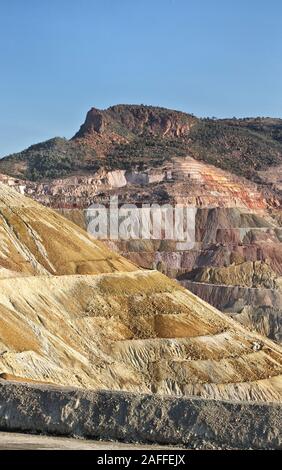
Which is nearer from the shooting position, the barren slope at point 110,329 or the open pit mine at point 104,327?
the open pit mine at point 104,327

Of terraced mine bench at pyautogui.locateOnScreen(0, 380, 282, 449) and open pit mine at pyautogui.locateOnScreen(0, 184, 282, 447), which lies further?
open pit mine at pyautogui.locateOnScreen(0, 184, 282, 447)

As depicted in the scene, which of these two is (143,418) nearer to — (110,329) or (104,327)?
(104,327)

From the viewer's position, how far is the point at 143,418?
22.2 m

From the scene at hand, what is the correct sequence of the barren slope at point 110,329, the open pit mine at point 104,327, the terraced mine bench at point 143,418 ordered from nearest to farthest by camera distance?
the terraced mine bench at point 143,418
the open pit mine at point 104,327
the barren slope at point 110,329

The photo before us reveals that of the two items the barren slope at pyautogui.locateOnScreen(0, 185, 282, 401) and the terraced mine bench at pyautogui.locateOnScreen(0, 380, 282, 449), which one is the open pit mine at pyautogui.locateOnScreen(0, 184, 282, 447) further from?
the terraced mine bench at pyautogui.locateOnScreen(0, 380, 282, 449)

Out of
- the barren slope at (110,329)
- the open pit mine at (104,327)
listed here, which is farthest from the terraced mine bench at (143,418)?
the barren slope at (110,329)

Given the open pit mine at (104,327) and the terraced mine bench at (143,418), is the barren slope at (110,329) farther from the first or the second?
the terraced mine bench at (143,418)

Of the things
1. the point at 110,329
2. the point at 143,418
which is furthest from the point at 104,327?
the point at 143,418

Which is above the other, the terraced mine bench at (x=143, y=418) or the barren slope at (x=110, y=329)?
the terraced mine bench at (x=143, y=418)

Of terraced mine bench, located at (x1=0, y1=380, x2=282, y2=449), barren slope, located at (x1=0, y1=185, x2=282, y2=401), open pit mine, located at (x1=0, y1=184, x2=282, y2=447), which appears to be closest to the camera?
terraced mine bench, located at (x1=0, y1=380, x2=282, y2=449)

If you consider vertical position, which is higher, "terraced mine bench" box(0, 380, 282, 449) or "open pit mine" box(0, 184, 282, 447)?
"terraced mine bench" box(0, 380, 282, 449)

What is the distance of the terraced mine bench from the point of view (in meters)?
21.5

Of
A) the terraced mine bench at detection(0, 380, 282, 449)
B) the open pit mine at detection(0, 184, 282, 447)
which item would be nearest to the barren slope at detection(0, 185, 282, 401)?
the open pit mine at detection(0, 184, 282, 447)

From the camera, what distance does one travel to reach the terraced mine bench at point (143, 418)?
2155cm
